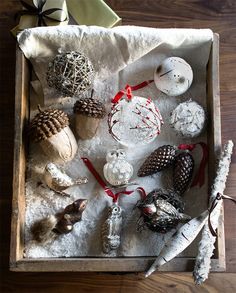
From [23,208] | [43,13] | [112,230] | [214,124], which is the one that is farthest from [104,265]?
[43,13]

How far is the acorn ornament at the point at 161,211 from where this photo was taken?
0.84 meters

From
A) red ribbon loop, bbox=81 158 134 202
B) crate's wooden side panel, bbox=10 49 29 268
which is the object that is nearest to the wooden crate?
crate's wooden side panel, bbox=10 49 29 268

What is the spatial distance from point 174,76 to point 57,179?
0.25m

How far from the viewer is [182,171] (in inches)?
34.2

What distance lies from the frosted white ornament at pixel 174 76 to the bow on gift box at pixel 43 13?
19 cm

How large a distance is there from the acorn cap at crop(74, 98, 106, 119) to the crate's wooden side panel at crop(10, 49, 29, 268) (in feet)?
0.29

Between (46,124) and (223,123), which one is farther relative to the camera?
(223,123)

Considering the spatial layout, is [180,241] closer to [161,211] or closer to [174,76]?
[161,211]

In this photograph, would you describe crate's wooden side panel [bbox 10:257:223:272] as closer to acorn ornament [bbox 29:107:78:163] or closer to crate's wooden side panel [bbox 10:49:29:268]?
crate's wooden side panel [bbox 10:49:29:268]

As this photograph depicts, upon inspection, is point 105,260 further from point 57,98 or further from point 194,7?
point 194,7

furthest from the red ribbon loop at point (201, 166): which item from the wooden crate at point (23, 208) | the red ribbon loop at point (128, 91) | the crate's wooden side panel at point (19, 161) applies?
the crate's wooden side panel at point (19, 161)

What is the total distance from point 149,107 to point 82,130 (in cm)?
11

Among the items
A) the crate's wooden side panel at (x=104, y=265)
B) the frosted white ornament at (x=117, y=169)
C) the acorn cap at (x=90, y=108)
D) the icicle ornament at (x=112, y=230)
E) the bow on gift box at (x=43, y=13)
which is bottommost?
the crate's wooden side panel at (x=104, y=265)

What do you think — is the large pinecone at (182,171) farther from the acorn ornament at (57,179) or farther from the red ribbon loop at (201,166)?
the acorn ornament at (57,179)
